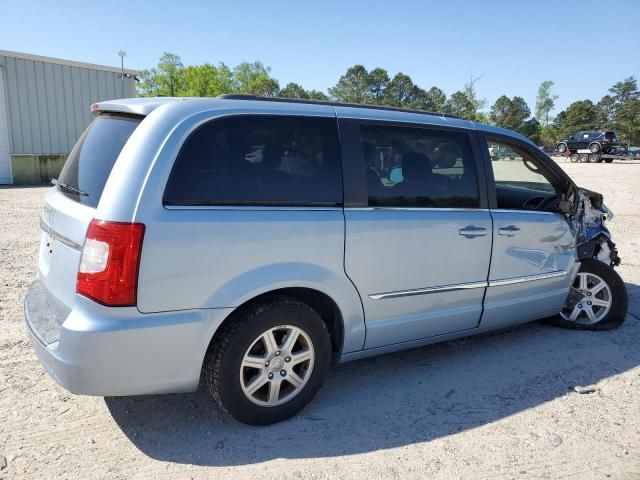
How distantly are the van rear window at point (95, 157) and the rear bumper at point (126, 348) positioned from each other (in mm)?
603

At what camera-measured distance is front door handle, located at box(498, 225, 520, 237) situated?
3.81 metres

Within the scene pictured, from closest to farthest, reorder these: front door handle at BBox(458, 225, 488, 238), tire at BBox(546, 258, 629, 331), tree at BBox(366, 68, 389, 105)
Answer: front door handle at BBox(458, 225, 488, 238), tire at BBox(546, 258, 629, 331), tree at BBox(366, 68, 389, 105)

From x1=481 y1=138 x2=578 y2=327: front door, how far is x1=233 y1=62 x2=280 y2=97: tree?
76923 millimetres


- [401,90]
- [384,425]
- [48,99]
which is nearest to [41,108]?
[48,99]

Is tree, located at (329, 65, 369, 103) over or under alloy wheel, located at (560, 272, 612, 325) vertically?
over

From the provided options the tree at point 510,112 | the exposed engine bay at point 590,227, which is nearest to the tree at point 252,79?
the tree at point 510,112

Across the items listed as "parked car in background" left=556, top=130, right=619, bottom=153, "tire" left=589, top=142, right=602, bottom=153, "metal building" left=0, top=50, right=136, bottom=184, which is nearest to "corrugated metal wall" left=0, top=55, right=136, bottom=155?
"metal building" left=0, top=50, right=136, bottom=184

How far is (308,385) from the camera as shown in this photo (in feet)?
10.2

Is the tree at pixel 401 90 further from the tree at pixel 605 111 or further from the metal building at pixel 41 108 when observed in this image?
the metal building at pixel 41 108

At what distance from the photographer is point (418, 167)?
3561mm

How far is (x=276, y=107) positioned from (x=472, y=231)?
5.36ft

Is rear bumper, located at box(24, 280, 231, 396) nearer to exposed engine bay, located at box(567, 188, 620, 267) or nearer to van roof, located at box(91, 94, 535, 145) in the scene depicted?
van roof, located at box(91, 94, 535, 145)

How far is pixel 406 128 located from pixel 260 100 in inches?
41.8

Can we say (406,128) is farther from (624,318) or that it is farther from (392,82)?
(392,82)
